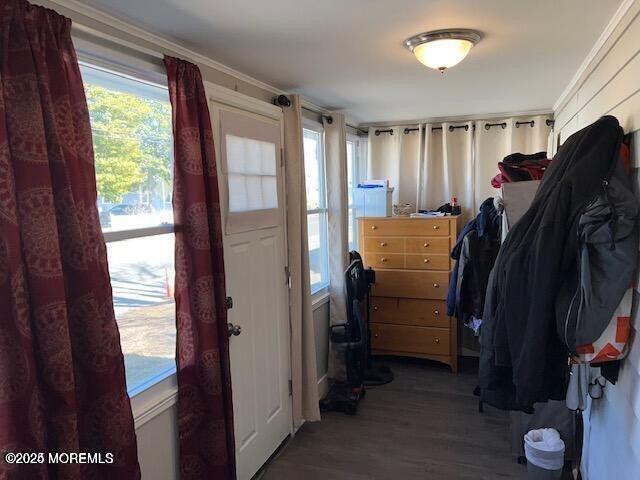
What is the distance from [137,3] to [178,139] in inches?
19.6

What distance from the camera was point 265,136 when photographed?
2.54 meters

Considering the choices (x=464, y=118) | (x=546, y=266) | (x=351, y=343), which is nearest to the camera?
(x=546, y=266)

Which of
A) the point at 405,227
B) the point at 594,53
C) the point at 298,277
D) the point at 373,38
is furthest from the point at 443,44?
the point at 405,227

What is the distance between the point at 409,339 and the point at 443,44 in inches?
110

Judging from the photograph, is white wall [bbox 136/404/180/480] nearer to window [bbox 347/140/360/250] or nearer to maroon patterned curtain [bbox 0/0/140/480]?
maroon patterned curtain [bbox 0/0/140/480]

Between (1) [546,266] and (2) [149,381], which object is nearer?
(1) [546,266]

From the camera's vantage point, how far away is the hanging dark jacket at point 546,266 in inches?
56.8

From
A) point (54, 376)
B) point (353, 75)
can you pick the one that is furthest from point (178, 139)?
point (353, 75)

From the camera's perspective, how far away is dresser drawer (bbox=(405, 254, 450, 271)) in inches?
154

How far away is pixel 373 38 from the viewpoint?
1.96 m

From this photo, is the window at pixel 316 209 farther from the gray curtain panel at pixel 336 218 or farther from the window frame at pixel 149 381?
the window frame at pixel 149 381

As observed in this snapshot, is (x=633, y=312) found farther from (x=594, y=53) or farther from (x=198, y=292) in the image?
(x=198, y=292)

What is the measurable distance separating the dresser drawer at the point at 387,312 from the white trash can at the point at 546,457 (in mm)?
1763

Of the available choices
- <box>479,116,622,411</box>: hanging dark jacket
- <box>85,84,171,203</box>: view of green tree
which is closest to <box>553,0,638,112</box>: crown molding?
<box>479,116,622,411</box>: hanging dark jacket
